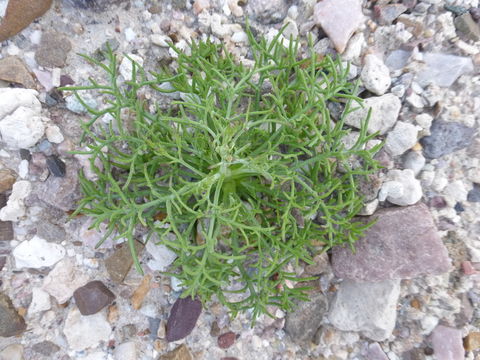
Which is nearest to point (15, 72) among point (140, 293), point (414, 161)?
point (140, 293)

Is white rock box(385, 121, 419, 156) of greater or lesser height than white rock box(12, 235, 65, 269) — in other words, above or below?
above

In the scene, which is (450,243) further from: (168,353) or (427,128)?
(168,353)

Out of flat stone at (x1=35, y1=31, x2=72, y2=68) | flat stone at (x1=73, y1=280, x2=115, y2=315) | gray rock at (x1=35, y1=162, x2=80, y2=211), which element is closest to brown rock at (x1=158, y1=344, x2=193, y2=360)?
flat stone at (x1=73, y1=280, x2=115, y2=315)

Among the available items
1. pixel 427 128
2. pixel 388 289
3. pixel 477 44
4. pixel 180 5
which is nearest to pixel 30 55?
pixel 180 5

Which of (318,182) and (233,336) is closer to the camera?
(318,182)

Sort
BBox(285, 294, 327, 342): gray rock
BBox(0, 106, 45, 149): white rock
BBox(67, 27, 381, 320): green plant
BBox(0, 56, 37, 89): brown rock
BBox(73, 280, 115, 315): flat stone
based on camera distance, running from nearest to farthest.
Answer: BBox(67, 27, 381, 320): green plant, BBox(0, 106, 45, 149): white rock, BBox(0, 56, 37, 89): brown rock, BBox(73, 280, 115, 315): flat stone, BBox(285, 294, 327, 342): gray rock

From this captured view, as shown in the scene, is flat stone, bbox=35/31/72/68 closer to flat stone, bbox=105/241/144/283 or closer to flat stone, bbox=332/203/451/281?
flat stone, bbox=105/241/144/283
